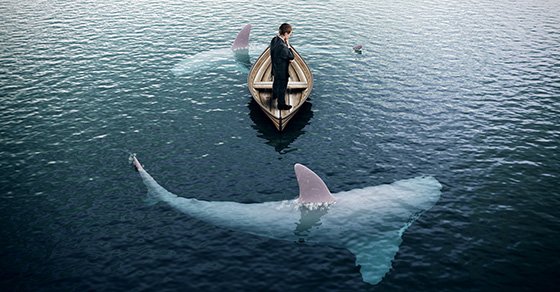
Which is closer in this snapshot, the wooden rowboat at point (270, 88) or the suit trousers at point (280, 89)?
the suit trousers at point (280, 89)

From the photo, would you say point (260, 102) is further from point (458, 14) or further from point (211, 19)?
point (458, 14)

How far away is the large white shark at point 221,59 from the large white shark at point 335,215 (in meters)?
17.1

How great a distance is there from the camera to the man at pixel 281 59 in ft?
76.3

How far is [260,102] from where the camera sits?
86.1ft

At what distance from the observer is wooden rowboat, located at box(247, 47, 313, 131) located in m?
25.2

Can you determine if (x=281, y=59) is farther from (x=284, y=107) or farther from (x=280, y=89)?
(x=284, y=107)

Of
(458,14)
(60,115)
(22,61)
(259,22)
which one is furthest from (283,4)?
(60,115)

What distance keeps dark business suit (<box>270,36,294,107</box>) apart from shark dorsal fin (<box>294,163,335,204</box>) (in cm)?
858

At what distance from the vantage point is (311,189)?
1823cm

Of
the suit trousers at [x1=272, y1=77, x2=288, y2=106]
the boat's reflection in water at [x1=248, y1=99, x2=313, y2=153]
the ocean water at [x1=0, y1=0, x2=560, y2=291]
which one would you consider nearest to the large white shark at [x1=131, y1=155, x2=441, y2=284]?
the ocean water at [x1=0, y1=0, x2=560, y2=291]

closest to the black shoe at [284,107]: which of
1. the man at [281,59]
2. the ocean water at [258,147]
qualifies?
the man at [281,59]

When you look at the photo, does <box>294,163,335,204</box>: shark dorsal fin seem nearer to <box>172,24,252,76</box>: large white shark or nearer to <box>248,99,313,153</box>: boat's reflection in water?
<box>248,99,313,153</box>: boat's reflection in water

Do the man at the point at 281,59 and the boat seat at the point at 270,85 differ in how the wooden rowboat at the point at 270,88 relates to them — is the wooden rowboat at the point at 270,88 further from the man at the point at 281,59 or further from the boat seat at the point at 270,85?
the man at the point at 281,59

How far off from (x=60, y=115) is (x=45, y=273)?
1488 centimetres
